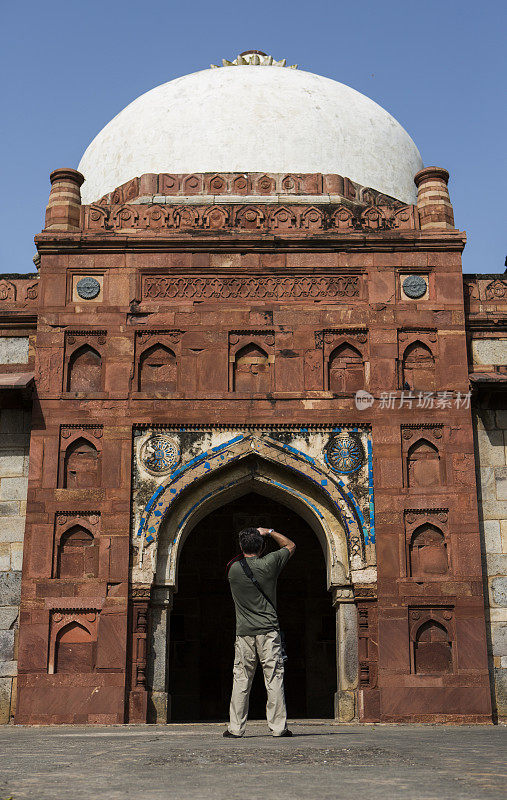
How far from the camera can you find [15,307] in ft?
40.7

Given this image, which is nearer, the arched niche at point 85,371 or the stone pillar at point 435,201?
the arched niche at point 85,371

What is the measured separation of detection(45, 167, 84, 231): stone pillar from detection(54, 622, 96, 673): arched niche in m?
4.75

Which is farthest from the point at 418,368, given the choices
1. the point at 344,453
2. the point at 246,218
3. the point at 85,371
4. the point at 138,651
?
the point at 138,651

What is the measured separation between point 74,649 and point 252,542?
4333 mm

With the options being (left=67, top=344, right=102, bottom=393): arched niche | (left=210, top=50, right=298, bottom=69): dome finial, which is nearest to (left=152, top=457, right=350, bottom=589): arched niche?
(left=67, top=344, right=102, bottom=393): arched niche

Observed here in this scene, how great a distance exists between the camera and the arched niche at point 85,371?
39.0 ft

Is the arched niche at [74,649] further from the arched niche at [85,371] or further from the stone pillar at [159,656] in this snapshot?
the arched niche at [85,371]

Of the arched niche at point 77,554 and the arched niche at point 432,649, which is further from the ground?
the arched niche at point 77,554

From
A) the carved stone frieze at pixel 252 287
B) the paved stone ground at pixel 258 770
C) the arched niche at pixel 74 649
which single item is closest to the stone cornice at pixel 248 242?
the carved stone frieze at pixel 252 287

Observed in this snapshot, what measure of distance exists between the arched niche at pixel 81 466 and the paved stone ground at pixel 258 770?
4982 mm

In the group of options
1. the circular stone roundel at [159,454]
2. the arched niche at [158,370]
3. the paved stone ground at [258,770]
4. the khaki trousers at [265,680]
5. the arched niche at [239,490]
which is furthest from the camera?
the arched niche at [158,370]

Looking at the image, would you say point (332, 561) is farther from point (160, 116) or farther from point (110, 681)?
point (160, 116)

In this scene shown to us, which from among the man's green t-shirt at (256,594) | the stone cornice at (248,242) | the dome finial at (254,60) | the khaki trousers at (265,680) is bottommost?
the khaki trousers at (265,680)

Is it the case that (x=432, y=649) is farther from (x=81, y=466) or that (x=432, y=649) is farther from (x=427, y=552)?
(x=81, y=466)
